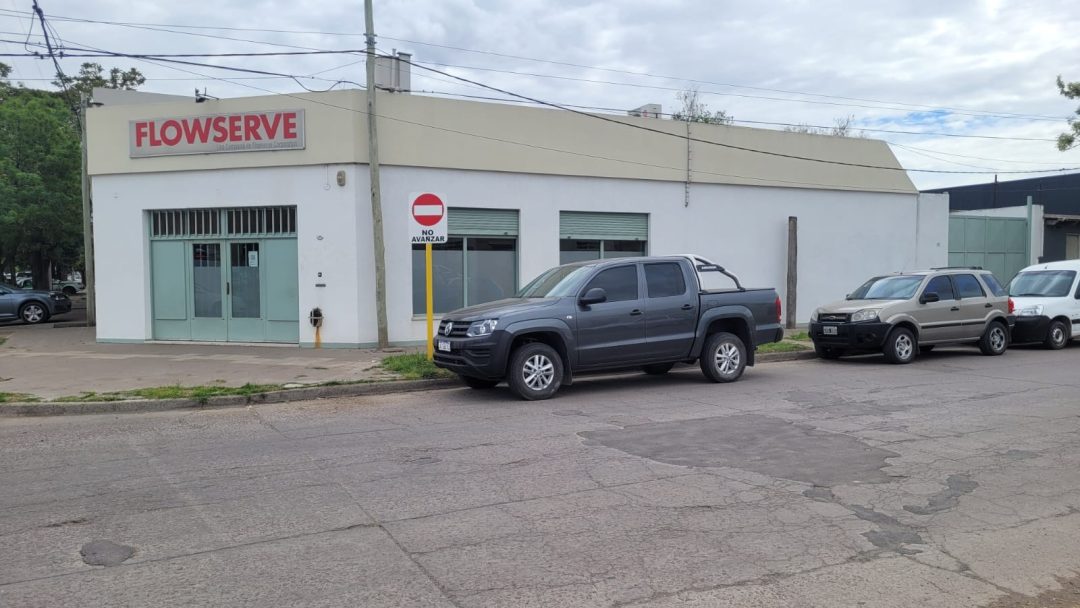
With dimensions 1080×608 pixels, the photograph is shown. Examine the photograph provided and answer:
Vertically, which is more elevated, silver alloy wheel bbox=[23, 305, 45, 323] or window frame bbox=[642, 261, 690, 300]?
window frame bbox=[642, 261, 690, 300]

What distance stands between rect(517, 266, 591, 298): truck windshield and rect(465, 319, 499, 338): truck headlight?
111 centimetres

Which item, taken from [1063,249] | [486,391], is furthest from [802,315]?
[1063,249]

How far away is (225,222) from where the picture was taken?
16016 millimetres

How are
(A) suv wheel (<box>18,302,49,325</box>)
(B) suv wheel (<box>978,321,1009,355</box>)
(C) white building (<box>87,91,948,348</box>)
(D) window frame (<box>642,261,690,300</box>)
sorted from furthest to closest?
(A) suv wheel (<box>18,302,49,325</box>) < (C) white building (<box>87,91,948,348</box>) < (B) suv wheel (<box>978,321,1009,355</box>) < (D) window frame (<box>642,261,690,300</box>)

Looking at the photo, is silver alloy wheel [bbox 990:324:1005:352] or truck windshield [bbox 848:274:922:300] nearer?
truck windshield [bbox 848:274:922:300]

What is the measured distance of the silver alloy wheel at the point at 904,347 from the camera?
44.8ft

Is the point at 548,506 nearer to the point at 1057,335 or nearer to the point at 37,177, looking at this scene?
the point at 1057,335

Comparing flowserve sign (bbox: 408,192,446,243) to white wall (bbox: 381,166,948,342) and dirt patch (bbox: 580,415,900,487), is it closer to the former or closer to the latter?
white wall (bbox: 381,166,948,342)

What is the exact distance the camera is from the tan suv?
13.6 m

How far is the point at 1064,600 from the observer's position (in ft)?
13.5

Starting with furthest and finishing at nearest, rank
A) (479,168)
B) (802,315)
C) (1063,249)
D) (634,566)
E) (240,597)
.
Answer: (1063,249) < (802,315) < (479,168) < (634,566) < (240,597)

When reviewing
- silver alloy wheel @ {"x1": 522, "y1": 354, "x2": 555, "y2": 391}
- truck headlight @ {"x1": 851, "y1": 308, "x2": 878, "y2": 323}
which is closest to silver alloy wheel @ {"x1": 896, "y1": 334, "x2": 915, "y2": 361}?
truck headlight @ {"x1": 851, "y1": 308, "x2": 878, "y2": 323}

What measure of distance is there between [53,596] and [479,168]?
13.0m

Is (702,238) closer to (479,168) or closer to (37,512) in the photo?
(479,168)
